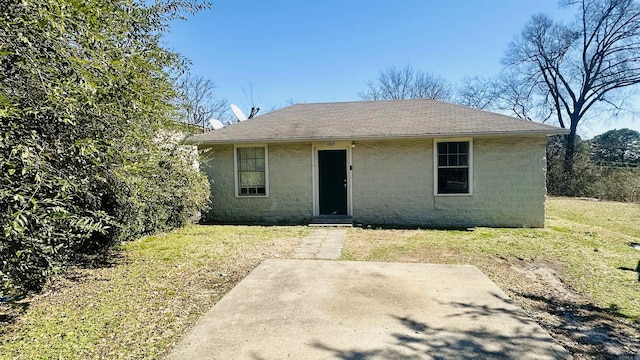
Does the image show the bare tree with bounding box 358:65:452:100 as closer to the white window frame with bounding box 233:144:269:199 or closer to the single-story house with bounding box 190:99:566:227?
the single-story house with bounding box 190:99:566:227

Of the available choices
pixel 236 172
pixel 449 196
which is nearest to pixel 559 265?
pixel 449 196

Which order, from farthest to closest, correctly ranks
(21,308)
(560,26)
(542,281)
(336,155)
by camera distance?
(560,26), (336,155), (542,281), (21,308)

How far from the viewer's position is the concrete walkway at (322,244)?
5.99 meters

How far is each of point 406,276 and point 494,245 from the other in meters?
3.03

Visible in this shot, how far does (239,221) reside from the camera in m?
9.80

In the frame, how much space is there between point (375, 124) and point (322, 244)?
4398 mm

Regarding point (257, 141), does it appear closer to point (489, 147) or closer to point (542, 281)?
point (489, 147)

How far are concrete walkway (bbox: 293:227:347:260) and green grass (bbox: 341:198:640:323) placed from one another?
222 millimetres

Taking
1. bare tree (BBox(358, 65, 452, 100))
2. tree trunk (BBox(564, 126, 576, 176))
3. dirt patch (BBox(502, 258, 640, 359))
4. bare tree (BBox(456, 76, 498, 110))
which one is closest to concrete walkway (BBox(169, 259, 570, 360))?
dirt patch (BBox(502, 258, 640, 359))

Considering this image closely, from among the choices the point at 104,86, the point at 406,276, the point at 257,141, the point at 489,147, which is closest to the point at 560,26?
the point at 489,147

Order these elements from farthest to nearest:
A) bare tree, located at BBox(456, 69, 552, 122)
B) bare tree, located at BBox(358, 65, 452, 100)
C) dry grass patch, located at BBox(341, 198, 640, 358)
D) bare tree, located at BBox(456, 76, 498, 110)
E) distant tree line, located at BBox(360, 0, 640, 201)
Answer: bare tree, located at BBox(358, 65, 452, 100) < bare tree, located at BBox(456, 76, 498, 110) < bare tree, located at BBox(456, 69, 552, 122) < distant tree line, located at BBox(360, 0, 640, 201) < dry grass patch, located at BBox(341, 198, 640, 358)

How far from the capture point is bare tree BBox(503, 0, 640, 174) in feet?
64.5

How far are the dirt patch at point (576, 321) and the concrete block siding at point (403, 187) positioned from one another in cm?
416

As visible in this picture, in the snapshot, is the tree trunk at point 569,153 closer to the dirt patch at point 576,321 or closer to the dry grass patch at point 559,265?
the dry grass patch at point 559,265
